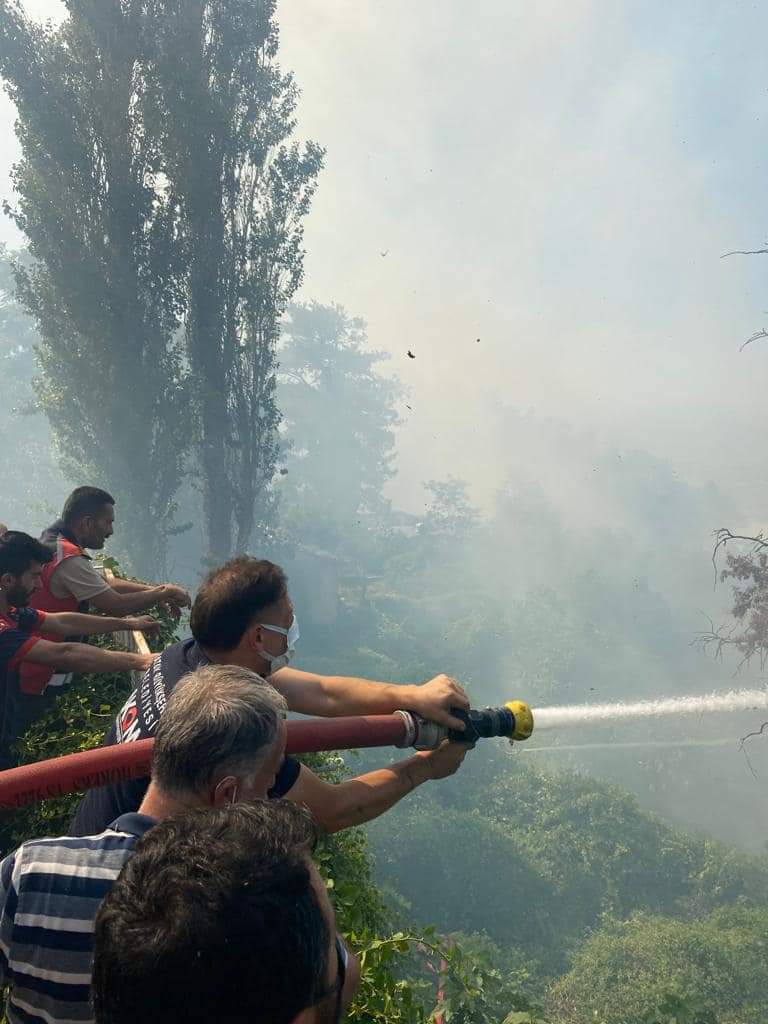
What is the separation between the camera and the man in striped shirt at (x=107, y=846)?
145cm

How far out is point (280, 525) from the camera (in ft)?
127

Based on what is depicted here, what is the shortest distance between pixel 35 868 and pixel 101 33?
1046 inches

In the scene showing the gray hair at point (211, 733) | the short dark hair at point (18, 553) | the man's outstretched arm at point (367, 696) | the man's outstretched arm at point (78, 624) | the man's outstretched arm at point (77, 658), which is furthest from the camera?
the man's outstretched arm at point (78, 624)

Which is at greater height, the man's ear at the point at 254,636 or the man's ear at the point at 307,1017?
the man's ear at the point at 254,636

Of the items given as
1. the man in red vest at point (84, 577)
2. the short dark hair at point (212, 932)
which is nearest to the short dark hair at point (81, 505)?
the man in red vest at point (84, 577)

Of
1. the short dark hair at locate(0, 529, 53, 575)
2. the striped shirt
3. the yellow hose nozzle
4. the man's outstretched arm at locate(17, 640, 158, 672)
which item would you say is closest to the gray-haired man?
the striped shirt

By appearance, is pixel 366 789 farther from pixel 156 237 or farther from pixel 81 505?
pixel 156 237

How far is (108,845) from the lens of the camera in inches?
61.4

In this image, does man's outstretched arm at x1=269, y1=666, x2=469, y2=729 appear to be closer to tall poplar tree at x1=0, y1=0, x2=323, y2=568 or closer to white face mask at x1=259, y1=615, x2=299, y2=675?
white face mask at x1=259, y1=615, x2=299, y2=675

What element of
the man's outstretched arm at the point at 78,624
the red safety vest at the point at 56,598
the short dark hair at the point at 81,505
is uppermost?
the short dark hair at the point at 81,505

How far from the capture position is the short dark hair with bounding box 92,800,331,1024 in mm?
935

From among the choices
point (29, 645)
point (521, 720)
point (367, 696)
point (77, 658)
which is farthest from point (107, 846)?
point (29, 645)

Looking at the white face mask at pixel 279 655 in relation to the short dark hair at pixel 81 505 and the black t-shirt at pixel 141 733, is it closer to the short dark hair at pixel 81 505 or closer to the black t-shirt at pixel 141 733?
the black t-shirt at pixel 141 733

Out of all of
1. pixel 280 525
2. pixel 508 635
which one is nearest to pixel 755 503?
pixel 508 635
